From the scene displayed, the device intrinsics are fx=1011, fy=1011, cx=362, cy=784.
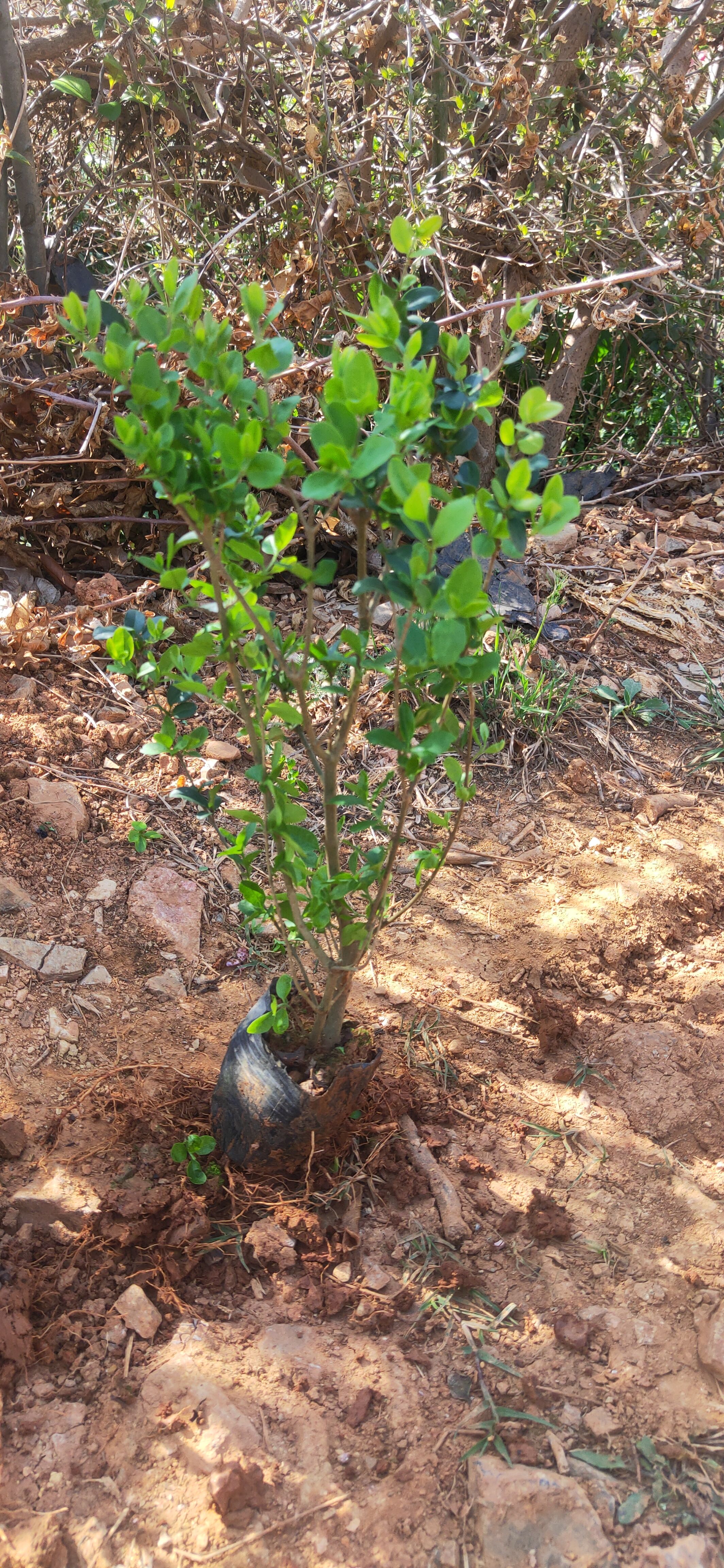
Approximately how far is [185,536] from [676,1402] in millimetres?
1582

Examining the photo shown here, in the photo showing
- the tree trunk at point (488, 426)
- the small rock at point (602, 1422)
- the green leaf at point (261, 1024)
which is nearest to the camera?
the small rock at point (602, 1422)

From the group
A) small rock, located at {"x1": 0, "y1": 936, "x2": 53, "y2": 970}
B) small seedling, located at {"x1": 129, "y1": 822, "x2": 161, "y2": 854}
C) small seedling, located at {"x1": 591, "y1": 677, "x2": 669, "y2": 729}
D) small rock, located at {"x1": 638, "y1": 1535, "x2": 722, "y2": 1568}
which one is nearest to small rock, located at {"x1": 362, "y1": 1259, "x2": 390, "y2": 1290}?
small rock, located at {"x1": 638, "y1": 1535, "x2": 722, "y2": 1568}

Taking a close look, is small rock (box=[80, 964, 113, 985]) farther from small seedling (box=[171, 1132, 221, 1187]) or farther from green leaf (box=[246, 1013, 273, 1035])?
green leaf (box=[246, 1013, 273, 1035])

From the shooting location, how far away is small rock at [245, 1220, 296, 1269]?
6.07 ft

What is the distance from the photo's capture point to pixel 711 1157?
2.16 m

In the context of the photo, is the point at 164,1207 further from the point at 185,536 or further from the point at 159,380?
the point at 159,380

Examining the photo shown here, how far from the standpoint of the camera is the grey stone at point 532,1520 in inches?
56.2

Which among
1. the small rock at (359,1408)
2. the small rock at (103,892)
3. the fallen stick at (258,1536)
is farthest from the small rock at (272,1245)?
the small rock at (103,892)

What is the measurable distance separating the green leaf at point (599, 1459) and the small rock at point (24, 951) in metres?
1.60

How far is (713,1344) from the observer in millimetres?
1681

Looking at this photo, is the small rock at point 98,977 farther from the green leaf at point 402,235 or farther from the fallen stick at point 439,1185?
the green leaf at point 402,235

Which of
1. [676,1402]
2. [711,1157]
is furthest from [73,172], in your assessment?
[676,1402]

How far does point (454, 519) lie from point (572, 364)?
12.9ft

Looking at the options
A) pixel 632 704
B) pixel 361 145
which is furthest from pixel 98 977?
pixel 361 145
